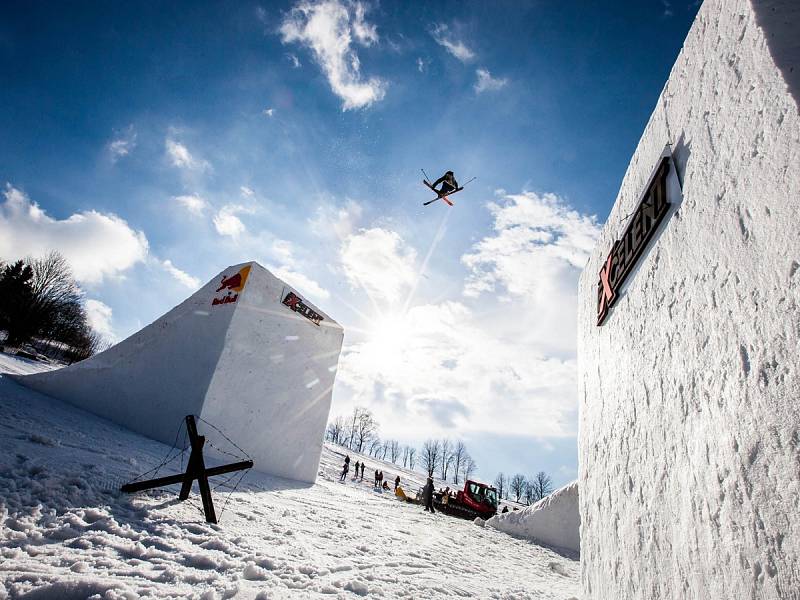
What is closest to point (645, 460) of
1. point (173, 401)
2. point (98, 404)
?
point (173, 401)

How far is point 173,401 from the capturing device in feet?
35.0

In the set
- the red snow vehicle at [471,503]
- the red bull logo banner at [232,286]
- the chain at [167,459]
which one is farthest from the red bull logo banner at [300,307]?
the red snow vehicle at [471,503]

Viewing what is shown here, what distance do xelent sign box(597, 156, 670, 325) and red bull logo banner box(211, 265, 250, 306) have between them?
1069cm

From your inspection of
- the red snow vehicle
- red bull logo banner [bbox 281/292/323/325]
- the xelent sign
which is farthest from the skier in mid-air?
the red snow vehicle

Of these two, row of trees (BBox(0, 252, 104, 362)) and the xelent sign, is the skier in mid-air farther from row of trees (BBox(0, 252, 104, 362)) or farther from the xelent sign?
row of trees (BBox(0, 252, 104, 362))

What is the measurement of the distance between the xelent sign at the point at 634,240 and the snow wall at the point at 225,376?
10.3m

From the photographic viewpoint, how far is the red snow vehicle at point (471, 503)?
52.4 ft

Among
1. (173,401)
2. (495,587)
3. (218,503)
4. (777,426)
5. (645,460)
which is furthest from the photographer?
(173,401)

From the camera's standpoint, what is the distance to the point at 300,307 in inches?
522

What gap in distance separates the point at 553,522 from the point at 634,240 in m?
12.8

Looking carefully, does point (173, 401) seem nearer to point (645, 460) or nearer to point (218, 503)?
point (218, 503)

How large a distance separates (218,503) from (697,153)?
745 cm

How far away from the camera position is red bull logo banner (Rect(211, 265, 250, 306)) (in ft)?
38.7

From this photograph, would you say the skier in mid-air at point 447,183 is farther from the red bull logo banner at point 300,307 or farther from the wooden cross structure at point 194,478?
the wooden cross structure at point 194,478
